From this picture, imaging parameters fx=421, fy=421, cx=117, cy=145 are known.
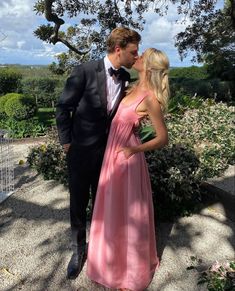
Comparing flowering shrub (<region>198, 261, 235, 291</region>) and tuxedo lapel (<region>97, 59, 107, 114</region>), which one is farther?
tuxedo lapel (<region>97, 59, 107, 114</region>)

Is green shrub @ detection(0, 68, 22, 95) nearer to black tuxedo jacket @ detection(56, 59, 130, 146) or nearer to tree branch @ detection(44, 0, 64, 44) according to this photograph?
tree branch @ detection(44, 0, 64, 44)

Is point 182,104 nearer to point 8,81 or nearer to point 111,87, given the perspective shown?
point 111,87

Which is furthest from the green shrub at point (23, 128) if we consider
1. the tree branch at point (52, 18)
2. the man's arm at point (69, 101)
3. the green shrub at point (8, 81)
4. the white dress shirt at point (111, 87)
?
the white dress shirt at point (111, 87)

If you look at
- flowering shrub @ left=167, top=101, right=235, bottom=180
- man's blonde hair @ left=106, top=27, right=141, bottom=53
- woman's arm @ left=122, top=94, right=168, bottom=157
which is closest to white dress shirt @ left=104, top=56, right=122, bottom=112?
man's blonde hair @ left=106, top=27, right=141, bottom=53

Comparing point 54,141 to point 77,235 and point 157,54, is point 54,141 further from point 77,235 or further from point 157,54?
point 157,54

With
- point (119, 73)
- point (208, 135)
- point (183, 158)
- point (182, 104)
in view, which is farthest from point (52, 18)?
point (119, 73)

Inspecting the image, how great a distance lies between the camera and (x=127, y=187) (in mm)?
3088

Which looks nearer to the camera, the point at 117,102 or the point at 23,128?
the point at 117,102

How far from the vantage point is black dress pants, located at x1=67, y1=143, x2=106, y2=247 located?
10.6 ft

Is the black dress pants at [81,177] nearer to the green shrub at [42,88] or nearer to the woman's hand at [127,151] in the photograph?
the woman's hand at [127,151]

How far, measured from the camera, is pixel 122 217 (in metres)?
3.13

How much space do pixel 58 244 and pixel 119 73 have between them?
5.84 ft

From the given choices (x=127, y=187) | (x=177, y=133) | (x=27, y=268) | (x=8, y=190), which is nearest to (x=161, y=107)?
(x=127, y=187)

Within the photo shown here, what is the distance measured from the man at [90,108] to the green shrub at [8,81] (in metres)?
→ 11.5
